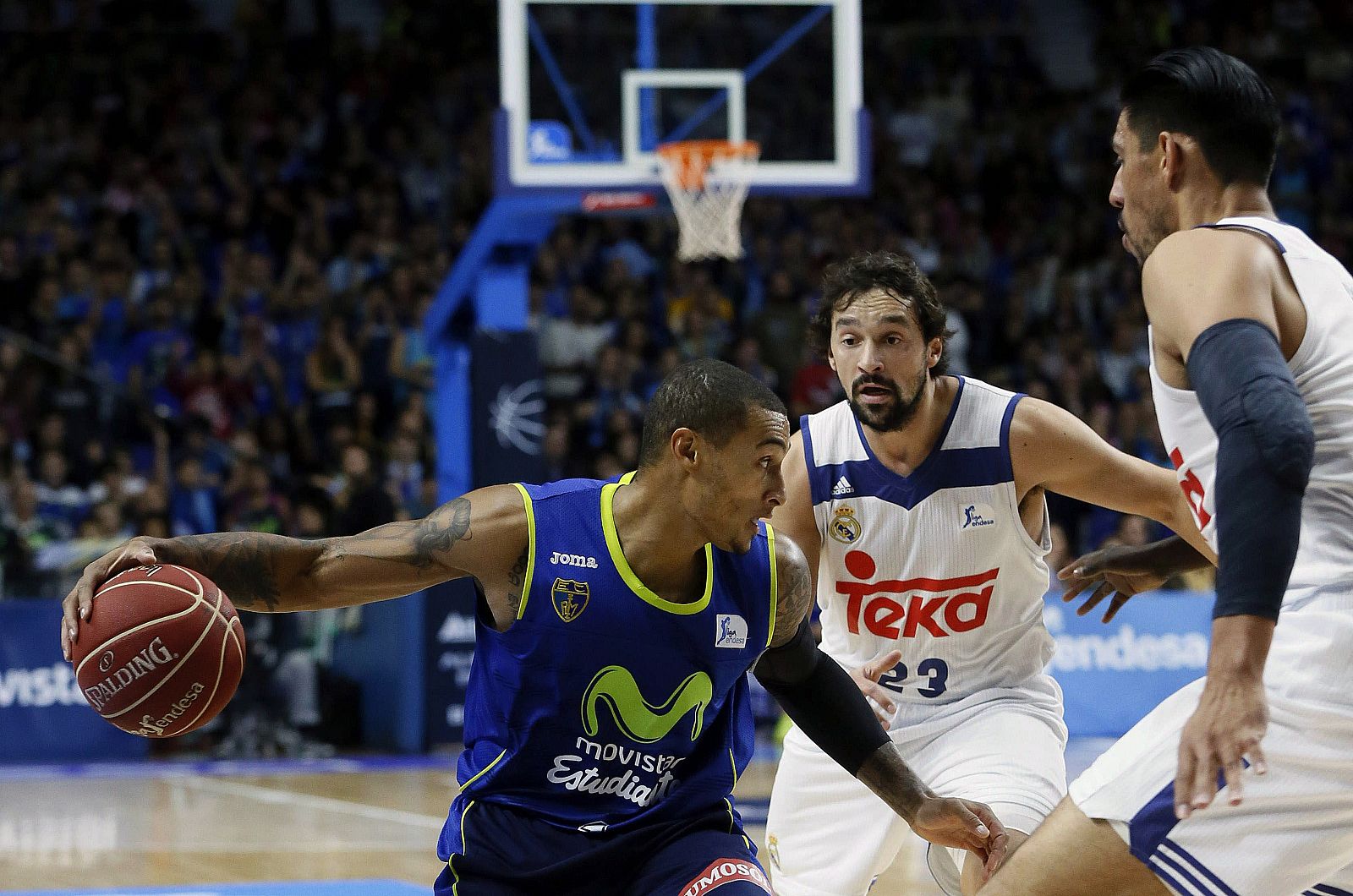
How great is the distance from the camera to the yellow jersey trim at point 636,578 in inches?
143

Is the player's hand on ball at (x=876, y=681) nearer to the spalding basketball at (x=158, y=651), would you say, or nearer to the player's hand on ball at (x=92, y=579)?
the spalding basketball at (x=158, y=651)

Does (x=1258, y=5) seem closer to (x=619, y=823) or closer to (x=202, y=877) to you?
(x=202, y=877)

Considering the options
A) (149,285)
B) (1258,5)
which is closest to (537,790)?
(149,285)

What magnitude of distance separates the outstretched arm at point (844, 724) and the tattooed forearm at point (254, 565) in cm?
112

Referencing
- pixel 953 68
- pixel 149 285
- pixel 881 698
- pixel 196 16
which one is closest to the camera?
pixel 881 698

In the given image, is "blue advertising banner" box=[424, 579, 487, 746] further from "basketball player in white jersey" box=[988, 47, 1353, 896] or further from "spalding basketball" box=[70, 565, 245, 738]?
"basketball player in white jersey" box=[988, 47, 1353, 896]

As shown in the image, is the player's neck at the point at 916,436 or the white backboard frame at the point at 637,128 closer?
the player's neck at the point at 916,436

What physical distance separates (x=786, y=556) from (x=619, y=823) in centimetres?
74

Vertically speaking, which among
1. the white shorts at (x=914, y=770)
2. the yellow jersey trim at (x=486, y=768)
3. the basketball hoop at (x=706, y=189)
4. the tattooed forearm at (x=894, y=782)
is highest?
the basketball hoop at (x=706, y=189)

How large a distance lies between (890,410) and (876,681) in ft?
2.51

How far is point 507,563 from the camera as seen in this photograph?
3625 millimetres

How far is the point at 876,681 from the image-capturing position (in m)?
4.45

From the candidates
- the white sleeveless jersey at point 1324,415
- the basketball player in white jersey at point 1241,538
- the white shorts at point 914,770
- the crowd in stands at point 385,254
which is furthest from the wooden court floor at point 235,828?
the white sleeveless jersey at point 1324,415

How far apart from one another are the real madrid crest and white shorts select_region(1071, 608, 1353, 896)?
178 centimetres
